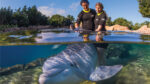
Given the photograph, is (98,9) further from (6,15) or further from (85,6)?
(6,15)

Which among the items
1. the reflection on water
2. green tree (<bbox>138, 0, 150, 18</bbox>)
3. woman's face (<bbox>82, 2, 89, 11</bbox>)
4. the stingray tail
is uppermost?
green tree (<bbox>138, 0, 150, 18</bbox>)

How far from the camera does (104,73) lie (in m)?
4.67

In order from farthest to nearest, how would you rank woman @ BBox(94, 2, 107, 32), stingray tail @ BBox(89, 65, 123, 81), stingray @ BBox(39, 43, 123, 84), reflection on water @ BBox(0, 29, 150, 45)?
woman @ BBox(94, 2, 107, 32) < reflection on water @ BBox(0, 29, 150, 45) < stingray tail @ BBox(89, 65, 123, 81) < stingray @ BBox(39, 43, 123, 84)

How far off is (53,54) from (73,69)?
1.54 meters

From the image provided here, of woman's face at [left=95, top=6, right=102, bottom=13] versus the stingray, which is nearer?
the stingray

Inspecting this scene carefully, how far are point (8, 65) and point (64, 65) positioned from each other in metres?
3.13

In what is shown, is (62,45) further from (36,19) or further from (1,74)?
(36,19)

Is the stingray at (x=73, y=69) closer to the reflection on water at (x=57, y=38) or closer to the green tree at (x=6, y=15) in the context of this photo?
the reflection on water at (x=57, y=38)

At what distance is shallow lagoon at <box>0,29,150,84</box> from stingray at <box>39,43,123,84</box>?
0.22 metres

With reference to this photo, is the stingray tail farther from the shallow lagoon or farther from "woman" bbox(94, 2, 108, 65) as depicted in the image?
"woman" bbox(94, 2, 108, 65)

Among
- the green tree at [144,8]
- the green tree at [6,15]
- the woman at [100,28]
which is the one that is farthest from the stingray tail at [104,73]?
the green tree at [144,8]

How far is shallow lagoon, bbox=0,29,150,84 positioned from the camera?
5309mm

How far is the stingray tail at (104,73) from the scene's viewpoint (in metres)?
4.57

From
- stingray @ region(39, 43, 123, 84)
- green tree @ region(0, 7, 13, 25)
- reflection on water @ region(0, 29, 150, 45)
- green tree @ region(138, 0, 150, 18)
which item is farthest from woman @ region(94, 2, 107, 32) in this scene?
green tree @ region(138, 0, 150, 18)
